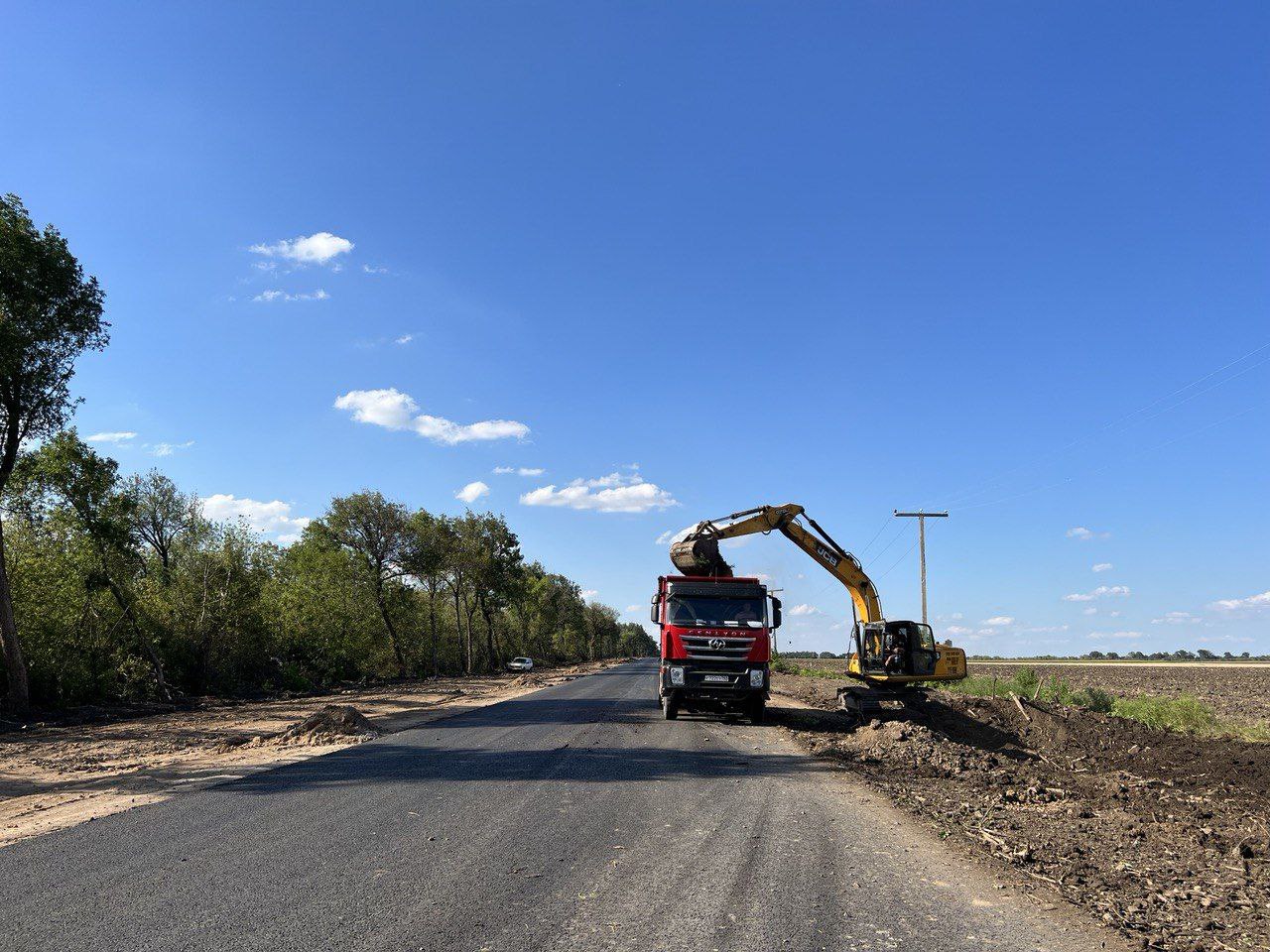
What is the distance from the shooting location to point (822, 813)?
8625mm

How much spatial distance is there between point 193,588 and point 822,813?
29487 millimetres

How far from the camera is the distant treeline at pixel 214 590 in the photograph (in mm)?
22219

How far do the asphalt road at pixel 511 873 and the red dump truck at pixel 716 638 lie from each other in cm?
637

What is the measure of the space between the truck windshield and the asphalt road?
6647 millimetres

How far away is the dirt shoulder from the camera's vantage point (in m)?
9.48

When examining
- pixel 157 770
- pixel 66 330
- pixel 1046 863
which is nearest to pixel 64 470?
pixel 66 330

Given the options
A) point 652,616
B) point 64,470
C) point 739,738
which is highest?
point 64,470

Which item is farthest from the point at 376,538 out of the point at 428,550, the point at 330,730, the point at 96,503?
the point at 330,730

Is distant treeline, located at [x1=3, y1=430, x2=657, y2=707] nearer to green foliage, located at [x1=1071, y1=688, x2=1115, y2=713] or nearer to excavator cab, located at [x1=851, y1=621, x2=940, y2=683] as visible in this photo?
excavator cab, located at [x1=851, y1=621, x2=940, y2=683]

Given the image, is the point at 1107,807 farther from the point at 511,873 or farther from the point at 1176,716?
the point at 1176,716

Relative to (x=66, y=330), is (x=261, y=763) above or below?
below

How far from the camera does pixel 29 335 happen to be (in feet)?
65.5

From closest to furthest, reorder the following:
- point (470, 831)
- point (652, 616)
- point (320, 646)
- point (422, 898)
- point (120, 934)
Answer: point (120, 934), point (422, 898), point (470, 831), point (652, 616), point (320, 646)

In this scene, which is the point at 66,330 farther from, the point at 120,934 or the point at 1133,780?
the point at 1133,780
